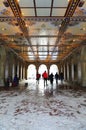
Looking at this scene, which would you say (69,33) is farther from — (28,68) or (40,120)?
(28,68)

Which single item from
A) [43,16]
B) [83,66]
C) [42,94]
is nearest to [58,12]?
[43,16]

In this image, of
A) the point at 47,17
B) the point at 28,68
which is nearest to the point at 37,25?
the point at 47,17

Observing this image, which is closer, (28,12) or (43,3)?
(43,3)

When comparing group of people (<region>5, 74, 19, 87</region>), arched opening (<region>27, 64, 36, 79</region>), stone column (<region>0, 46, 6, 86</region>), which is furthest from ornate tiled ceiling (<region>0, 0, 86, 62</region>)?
arched opening (<region>27, 64, 36, 79</region>)

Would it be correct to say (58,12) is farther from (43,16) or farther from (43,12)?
(43,16)

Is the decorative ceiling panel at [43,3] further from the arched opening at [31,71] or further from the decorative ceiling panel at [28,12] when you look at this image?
the arched opening at [31,71]

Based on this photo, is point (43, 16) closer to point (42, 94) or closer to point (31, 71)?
point (42, 94)

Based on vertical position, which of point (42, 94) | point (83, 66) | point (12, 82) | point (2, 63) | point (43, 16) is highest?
point (43, 16)

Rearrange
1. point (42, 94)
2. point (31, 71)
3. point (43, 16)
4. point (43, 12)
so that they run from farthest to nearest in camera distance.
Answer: point (31, 71), point (42, 94), point (43, 16), point (43, 12)

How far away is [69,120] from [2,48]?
14361 millimetres

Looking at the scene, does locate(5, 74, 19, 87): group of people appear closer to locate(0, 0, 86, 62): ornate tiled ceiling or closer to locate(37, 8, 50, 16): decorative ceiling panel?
locate(0, 0, 86, 62): ornate tiled ceiling

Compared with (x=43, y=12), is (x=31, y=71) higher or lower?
lower

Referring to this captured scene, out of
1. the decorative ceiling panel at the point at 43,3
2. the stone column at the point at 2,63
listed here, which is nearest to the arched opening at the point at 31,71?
the stone column at the point at 2,63

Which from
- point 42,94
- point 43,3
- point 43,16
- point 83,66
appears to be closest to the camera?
point 43,3
